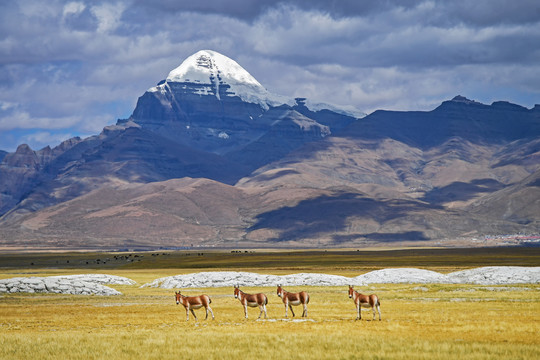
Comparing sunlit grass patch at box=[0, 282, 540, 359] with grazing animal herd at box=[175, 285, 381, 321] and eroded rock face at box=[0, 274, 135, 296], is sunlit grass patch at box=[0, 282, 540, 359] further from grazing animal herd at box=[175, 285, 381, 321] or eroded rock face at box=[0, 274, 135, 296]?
eroded rock face at box=[0, 274, 135, 296]

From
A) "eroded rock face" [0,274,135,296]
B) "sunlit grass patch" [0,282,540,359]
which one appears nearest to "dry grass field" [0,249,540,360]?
"sunlit grass patch" [0,282,540,359]

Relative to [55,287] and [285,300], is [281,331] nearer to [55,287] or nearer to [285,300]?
[285,300]

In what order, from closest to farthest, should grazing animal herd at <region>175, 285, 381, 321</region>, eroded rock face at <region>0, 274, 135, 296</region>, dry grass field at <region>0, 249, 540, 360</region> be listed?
dry grass field at <region>0, 249, 540, 360</region> < grazing animal herd at <region>175, 285, 381, 321</region> < eroded rock face at <region>0, 274, 135, 296</region>

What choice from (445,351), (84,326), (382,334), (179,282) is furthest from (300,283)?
(445,351)

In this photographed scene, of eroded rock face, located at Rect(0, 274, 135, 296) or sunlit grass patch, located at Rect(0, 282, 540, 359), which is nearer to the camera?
sunlit grass patch, located at Rect(0, 282, 540, 359)

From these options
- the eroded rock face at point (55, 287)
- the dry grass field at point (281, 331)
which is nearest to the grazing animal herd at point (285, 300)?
the dry grass field at point (281, 331)

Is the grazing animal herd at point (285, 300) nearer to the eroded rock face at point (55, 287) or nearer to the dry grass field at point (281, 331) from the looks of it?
the dry grass field at point (281, 331)

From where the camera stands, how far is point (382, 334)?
3838 cm

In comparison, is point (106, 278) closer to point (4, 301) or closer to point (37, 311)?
point (4, 301)

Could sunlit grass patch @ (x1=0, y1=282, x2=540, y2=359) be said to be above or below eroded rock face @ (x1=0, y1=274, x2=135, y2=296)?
below

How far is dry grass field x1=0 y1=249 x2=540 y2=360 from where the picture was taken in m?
33.6

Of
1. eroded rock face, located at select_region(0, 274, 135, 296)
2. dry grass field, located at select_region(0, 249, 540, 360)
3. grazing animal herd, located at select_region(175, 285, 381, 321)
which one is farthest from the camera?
eroded rock face, located at select_region(0, 274, 135, 296)

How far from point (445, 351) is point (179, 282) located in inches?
2399

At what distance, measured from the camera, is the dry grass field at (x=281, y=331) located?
110 ft
